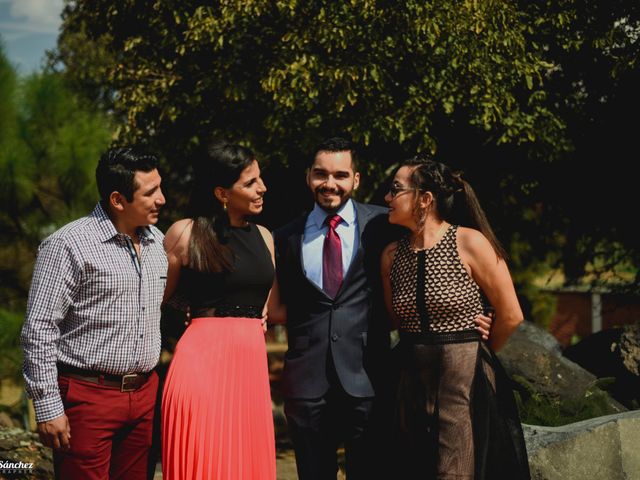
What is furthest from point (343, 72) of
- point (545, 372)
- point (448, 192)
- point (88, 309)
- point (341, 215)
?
point (88, 309)

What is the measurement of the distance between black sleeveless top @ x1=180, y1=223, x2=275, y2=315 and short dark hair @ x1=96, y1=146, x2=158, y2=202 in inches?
23.4

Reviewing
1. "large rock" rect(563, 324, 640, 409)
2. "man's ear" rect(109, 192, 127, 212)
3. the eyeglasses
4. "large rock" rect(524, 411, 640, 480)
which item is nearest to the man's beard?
the eyeglasses

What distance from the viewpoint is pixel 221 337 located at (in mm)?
3973

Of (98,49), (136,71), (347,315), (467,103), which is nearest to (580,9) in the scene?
(467,103)

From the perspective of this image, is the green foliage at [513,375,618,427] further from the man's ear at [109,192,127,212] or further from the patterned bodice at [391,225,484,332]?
the man's ear at [109,192,127,212]

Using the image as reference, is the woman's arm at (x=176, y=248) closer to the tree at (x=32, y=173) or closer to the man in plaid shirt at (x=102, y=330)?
the man in plaid shirt at (x=102, y=330)

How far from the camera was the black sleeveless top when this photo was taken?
404 centimetres

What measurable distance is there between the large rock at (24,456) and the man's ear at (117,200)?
322 cm

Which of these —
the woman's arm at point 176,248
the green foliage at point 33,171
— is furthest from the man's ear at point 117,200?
the green foliage at point 33,171

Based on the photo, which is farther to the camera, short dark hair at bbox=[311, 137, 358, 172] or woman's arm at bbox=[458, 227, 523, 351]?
short dark hair at bbox=[311, 137, 358, 172]

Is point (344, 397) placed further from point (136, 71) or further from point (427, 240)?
point (136, 71)

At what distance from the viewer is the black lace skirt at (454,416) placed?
3.94 m

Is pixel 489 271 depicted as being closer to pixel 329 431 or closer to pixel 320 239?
pixel 320 239

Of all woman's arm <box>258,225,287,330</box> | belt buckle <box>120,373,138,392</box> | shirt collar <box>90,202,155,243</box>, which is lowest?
belt buckle <box>120,373,138,392</box>
